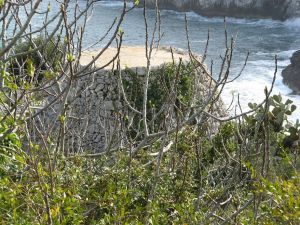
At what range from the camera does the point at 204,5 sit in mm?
49562

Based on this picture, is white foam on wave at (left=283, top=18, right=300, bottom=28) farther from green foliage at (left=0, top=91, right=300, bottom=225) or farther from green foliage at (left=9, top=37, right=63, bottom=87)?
green foliage at (left=9, top=37, right=63, bottom=87)

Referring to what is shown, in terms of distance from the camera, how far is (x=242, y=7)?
4716cm

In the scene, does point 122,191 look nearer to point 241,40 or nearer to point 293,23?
point 241,40

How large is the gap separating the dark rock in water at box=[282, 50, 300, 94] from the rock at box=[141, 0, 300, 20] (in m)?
17.9

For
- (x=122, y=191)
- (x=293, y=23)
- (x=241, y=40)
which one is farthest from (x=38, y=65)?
(x=293, y=23)

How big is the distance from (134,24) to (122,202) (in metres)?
36.4

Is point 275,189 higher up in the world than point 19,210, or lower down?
higher up

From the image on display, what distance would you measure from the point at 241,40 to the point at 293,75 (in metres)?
9.71

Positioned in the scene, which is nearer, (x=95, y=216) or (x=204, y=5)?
(x=95, y=216)

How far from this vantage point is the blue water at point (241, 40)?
25.6 m

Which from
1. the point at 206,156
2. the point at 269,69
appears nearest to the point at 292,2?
the point at 269,69

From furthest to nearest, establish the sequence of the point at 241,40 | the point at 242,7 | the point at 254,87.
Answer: the point at 242,7, the point at 241,40, the point at 254,87

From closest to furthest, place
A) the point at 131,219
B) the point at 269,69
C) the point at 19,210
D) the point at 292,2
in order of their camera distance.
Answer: the point at 19,210 → the point at 131,219 → the point at 269,69 → the point at 292,2

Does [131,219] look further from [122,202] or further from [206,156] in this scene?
→ [206,156]
